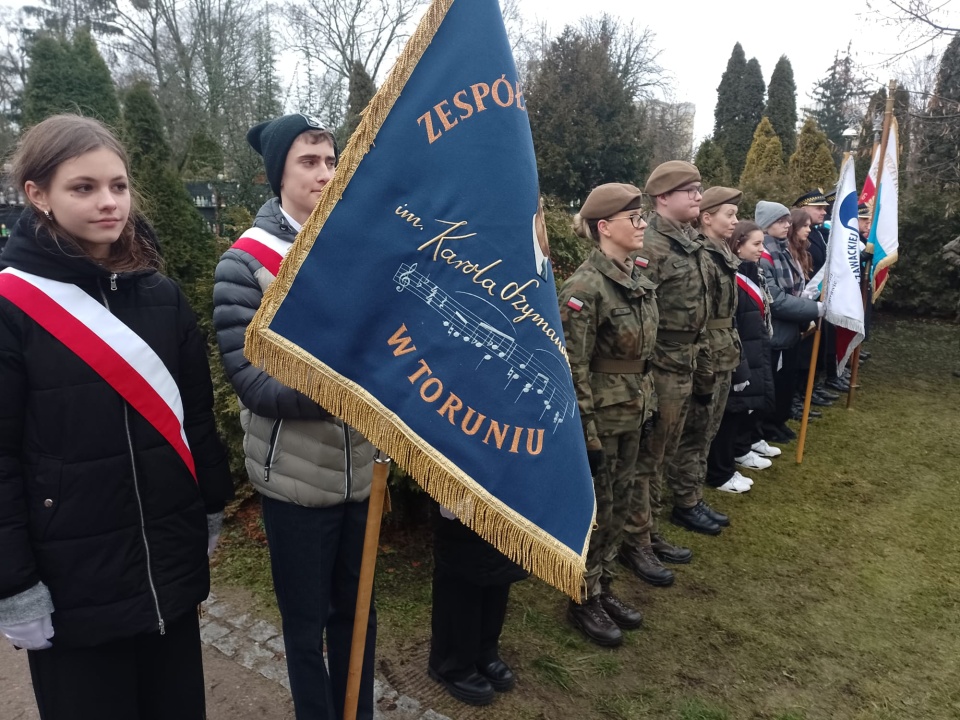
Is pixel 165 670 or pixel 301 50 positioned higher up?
pixel 301 50

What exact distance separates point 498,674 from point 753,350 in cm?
326

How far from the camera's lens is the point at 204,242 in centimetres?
765

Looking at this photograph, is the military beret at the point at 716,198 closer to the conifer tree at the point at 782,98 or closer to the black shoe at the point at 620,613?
the black shoe at the point at 620,613

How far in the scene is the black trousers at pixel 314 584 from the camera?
7.00 feet

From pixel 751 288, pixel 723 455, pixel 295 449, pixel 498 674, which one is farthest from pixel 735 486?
pixel 295 449

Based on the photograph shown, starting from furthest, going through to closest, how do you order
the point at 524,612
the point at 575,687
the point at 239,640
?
the point at 524,612 < the point at 239,640 < the point at 575,687

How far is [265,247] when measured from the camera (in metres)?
2.08

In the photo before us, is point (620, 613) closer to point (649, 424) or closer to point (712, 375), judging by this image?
point (649, 424)

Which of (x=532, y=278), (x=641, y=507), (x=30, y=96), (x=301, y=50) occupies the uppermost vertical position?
(x=301, y=50)

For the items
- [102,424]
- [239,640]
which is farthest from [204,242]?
[102,424]

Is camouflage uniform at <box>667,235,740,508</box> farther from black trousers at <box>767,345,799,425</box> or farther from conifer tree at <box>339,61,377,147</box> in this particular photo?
conifer tree at <box>339,61,377,147</box>

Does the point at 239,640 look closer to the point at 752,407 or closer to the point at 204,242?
the point at 752,407

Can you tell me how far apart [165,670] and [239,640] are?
4.44ft

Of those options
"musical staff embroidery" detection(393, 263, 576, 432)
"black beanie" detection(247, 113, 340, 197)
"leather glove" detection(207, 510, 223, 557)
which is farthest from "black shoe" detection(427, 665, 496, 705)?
"black beanie" detection(247, 113, 340, 197)
